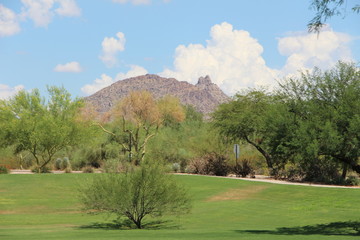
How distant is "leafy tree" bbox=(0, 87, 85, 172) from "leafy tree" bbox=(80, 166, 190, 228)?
28.6 m

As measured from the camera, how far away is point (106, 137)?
65500 millimetres

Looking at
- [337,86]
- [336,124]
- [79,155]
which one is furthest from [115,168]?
[79,155]

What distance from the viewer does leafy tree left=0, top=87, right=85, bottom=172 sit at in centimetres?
5153

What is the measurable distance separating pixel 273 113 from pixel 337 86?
3600mm

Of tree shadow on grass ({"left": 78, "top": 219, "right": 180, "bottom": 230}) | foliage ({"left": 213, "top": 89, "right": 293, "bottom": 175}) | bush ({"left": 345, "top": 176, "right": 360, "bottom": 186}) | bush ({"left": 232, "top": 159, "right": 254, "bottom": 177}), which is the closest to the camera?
tree shadow on grass ({"left": 78, "top": 219, "right": 180, "bottom": 230})

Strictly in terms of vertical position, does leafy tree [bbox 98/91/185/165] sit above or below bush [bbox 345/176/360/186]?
above

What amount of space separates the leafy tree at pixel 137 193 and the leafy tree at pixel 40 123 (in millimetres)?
28580

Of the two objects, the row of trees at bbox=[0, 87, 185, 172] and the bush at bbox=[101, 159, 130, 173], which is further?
the row of trees at bbox=[0, 87, 185, 172]

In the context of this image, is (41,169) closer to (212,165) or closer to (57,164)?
(57,164)

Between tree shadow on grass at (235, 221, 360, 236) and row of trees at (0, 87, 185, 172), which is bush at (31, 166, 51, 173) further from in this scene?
tree shadow on grass at (235, 221, 360, 236)

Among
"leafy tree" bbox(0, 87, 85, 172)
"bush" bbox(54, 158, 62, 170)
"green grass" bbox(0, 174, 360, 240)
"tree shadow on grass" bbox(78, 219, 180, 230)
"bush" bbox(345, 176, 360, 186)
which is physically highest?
"leafy tree" bbox(0, 87, 85, 172)

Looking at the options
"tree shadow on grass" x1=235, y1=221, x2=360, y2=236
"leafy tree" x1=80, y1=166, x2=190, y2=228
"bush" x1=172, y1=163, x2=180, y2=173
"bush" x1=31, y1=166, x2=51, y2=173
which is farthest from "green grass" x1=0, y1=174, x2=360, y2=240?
"bush" x1=172, y1=163, x2=180, y2=173

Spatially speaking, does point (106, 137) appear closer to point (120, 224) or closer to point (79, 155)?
point (79, 155)

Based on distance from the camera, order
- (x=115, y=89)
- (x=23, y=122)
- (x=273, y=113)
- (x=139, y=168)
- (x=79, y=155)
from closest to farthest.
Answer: (x=139, y=168), (x=273, y=113), (x=23, y=122), (x=79, y=155), (x=115, y=89)
